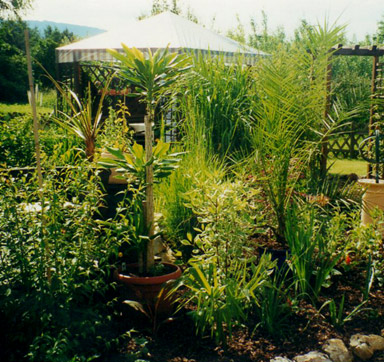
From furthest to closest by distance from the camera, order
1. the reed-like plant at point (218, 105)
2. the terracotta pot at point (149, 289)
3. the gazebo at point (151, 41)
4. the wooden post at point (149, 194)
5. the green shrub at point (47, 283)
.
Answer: the gazebo at point (151, 41) → the reed-like plant at point (218, 105) → the wooden post at point (149, 194) → the terracotta pot at point (149, 289) → the green shrub at point (47, 283)

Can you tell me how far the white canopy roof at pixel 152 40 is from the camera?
293 inches

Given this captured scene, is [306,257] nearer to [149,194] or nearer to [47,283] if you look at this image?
[149,194]

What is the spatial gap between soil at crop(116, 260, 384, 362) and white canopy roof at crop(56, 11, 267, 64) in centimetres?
518

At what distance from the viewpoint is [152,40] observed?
24.5ft

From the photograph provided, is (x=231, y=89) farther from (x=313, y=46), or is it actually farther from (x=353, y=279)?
(x=353, y=279)

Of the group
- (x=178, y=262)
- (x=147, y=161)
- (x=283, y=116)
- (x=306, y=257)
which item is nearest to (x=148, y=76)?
(x=147, y=161)

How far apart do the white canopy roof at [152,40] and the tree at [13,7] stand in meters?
20.3

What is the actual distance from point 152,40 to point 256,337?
5841 millimetres

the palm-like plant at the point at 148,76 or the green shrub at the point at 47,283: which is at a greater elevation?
the palm-like plant at the point at 148,76

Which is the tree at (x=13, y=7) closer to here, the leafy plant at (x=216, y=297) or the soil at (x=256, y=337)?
the soil at (x=256, y=337)

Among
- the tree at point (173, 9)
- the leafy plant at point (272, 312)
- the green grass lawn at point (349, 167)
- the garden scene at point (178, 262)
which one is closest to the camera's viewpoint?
the garden scene at point (178, 262)

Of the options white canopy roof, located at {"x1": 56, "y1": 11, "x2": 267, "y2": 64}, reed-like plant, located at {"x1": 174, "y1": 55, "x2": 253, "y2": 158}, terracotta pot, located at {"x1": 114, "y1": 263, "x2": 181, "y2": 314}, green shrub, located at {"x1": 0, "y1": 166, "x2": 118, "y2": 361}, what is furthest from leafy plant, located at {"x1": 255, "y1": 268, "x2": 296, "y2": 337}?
white canopy roof, located at {"x1": 56, "y1": 11, "x2": 267, "y2": 64}

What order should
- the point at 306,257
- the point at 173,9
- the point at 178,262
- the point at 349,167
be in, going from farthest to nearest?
the point at 173,9
the point at 349,167
the point at 178,262
the point at 306,257

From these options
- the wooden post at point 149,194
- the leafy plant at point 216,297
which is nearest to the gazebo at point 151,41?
the wooden post at point 149,194
